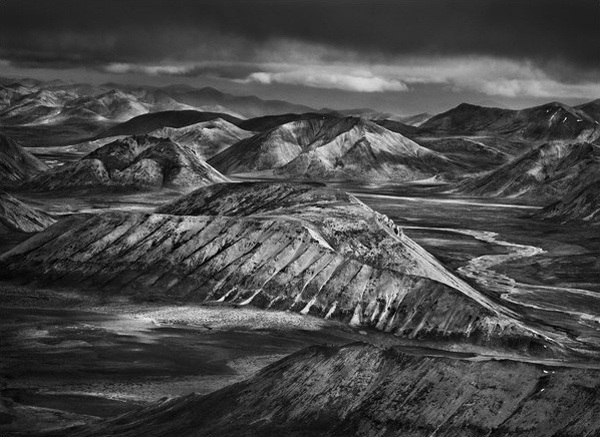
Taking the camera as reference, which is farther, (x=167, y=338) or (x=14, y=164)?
(x=14, y=164)

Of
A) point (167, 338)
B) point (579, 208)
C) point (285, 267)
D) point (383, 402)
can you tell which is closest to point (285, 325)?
point (285, 267)

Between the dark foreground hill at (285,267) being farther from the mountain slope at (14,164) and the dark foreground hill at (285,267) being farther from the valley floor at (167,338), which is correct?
the mountain slope at (14,164)

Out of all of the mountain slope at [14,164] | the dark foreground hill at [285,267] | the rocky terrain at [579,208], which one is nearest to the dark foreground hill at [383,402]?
the dark foreground hill at [285,267]

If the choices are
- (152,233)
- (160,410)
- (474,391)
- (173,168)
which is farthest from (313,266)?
(173,168)

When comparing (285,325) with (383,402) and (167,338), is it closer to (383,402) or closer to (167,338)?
(167,338)

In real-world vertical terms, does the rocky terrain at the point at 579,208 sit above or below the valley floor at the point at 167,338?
above

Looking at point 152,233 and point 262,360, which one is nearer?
point 262,360

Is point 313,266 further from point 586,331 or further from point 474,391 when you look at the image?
point 474,391
